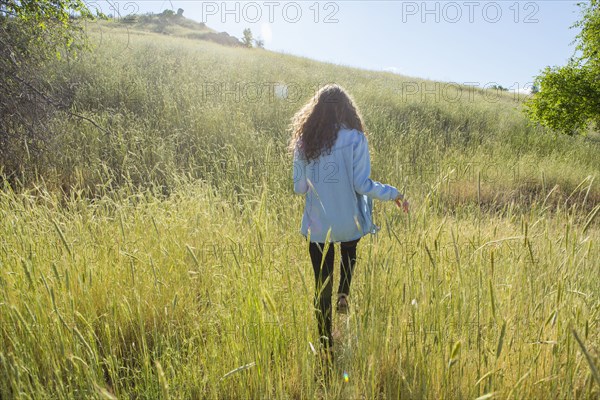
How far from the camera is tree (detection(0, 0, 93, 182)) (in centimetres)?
509

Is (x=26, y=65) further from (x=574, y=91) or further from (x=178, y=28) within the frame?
(x=178, y=28)

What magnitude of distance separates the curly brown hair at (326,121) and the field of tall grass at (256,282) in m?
0.53

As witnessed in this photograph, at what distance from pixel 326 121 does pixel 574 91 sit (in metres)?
9.95

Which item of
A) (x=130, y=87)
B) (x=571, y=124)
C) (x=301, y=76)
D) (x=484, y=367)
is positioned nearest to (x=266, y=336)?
(x=484, y=367)

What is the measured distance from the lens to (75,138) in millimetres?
6660

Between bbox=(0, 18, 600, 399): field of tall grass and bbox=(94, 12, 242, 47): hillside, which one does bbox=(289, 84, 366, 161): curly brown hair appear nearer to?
bbox=(0, 18, 600, 399): field of tall grass

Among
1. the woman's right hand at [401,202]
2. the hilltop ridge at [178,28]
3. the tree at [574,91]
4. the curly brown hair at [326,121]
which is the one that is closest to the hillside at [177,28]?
the hilltop ridge at [178,28]

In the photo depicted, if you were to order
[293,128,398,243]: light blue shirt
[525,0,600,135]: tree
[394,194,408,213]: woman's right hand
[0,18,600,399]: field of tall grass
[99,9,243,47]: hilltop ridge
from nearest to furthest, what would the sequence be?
[0,18,600,399]: field of tall grass → [394,194,408,213]: woman's right hand → [293,128,398,243]: light blue shirt → [525,0,600,135]: tree → [99,9,243,47]: hilltop ridge

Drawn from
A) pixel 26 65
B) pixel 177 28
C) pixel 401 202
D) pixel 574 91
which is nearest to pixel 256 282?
pixel 401 202

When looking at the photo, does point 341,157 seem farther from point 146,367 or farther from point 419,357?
point 146,367

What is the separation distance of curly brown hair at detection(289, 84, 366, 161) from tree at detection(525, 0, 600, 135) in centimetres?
942

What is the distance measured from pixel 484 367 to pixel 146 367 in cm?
143

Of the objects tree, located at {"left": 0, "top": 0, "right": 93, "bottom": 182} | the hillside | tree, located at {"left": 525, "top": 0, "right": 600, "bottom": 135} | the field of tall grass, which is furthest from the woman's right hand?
the hillside

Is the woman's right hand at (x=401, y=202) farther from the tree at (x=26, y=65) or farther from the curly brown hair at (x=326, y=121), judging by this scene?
the tree at (x=26, y=65)
